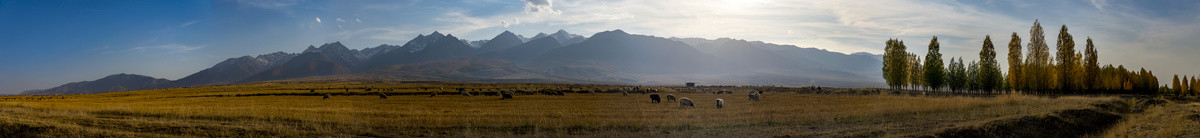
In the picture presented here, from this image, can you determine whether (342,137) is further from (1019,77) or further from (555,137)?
(1019,77)

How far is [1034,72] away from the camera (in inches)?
2975

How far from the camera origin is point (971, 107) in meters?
34.2

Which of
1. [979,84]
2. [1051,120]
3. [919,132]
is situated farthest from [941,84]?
[919,132]

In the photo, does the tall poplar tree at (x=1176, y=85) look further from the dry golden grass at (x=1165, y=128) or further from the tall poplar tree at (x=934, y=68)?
the dry golden grass at (x=1165, y=128)

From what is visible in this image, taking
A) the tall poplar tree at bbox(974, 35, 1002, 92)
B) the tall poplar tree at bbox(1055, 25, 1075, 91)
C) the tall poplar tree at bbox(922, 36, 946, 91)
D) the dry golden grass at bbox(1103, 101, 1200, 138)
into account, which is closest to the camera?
the dry golden grass at bbox(1103, 101, 1200, 138)

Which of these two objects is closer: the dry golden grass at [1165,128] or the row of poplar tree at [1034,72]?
the dry golden grass at [1165,128]

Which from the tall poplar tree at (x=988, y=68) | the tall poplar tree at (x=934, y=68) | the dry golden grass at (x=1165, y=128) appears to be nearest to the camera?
the dry golden grass at (x=1165, y=128)

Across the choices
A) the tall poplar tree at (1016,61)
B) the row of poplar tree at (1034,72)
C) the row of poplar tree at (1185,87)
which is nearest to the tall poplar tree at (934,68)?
Result: the row of poplar tree at (1034,72)

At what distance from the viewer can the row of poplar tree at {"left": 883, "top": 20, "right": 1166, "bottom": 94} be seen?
7456cm

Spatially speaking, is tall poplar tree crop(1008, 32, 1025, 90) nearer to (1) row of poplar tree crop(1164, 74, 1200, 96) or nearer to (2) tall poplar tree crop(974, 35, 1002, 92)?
(2) tall poplar tree crop(974, 35, 1002, 92)

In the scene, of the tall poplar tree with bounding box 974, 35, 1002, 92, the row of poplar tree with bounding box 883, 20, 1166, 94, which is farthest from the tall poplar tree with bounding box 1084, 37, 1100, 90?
the tall poplar tree with bounding box 974, 35, 1002, 92

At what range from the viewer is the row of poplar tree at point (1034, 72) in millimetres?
74562

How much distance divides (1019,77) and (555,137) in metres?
81.2

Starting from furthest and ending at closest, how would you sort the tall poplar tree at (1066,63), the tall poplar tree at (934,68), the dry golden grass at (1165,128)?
1. the tall poplar tree at (934,68)
2. the tall poplar tree at (1066,63)
3. the dry golden grass at (1165,128)
